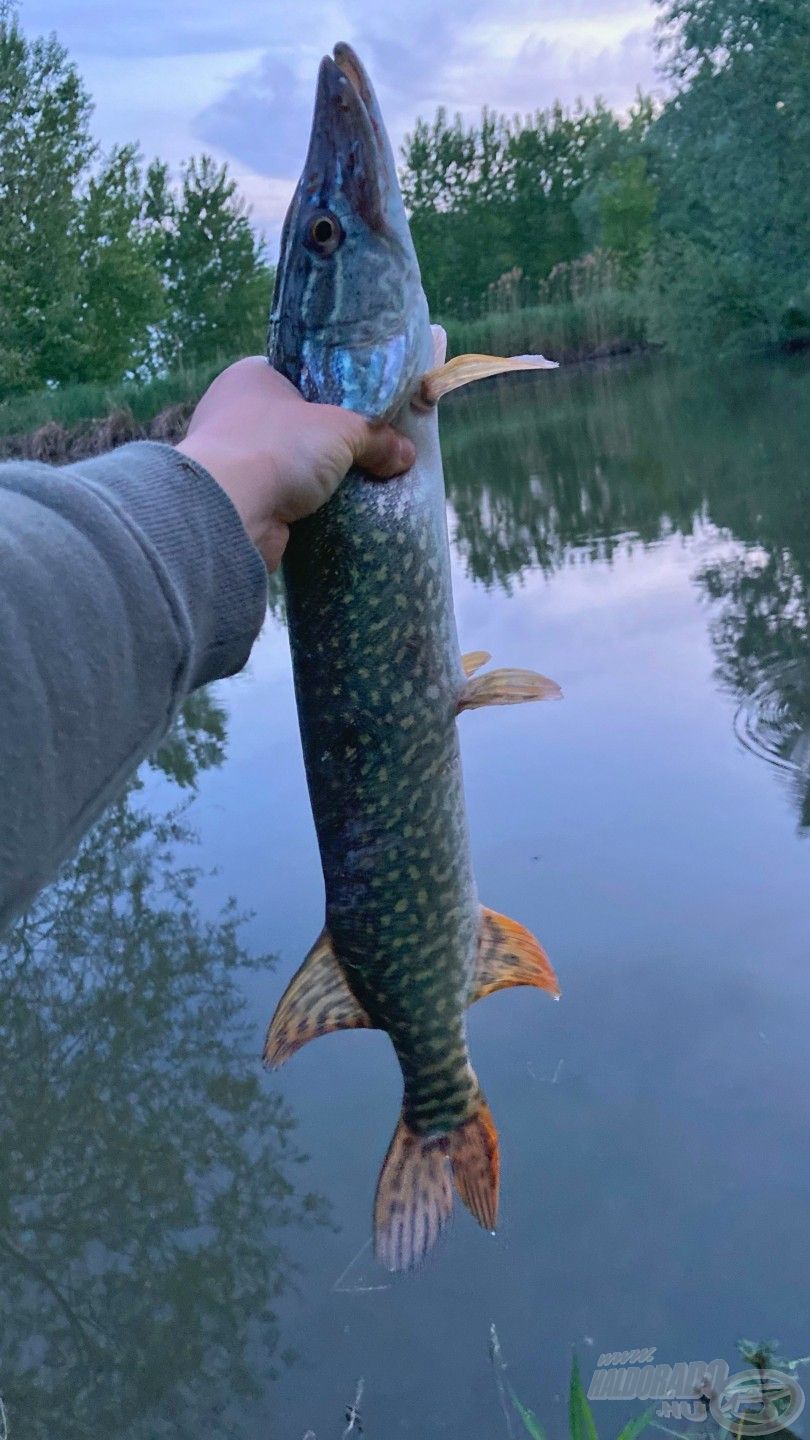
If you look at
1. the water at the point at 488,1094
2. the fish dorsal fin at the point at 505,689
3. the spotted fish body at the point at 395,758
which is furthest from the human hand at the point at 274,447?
the water at the point at 488,1094

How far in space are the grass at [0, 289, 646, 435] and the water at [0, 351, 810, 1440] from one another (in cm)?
1726

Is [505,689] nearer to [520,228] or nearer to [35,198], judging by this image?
[35,198]

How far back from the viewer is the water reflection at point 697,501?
21.3 ft

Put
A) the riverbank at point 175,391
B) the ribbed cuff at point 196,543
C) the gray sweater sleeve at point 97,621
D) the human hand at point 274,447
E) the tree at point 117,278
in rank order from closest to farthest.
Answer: the gray sweater sleeve at point 97,621
the ribbed cuff at point 196,543
the human hand at point 274,447
the riverbank at point 175,391
the tree at point 117,278

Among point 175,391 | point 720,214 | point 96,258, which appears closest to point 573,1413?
point 175,391

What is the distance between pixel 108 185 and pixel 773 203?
21527 mm

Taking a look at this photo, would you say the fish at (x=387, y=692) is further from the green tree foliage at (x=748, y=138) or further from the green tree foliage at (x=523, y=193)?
the green tree foliage at (x=523, y=193)

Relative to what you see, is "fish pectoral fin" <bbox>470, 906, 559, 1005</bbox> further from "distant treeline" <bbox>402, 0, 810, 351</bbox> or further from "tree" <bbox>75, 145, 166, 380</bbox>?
"tree" <bbox>75, 145, 166, 380</bbox>

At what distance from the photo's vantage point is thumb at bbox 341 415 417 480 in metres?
1.88

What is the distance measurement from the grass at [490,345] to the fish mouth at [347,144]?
20.3 meters

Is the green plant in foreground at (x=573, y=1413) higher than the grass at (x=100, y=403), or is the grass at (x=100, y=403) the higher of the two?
the grass at (x=100, y=403)

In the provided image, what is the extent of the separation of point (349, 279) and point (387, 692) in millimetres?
688

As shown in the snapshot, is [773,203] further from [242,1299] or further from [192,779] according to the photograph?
[242,1299]

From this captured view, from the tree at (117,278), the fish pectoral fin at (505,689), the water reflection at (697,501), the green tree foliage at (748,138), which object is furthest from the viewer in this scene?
the tree at (117,278)
